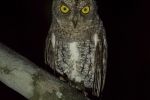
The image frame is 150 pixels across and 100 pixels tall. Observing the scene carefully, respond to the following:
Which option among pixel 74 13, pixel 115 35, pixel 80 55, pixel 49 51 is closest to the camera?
pixel 74 13

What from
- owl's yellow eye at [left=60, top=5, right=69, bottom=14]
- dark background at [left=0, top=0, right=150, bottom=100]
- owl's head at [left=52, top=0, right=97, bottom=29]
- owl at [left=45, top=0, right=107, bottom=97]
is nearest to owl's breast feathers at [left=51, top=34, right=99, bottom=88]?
owl at [left=45, top=0, right=107, bottom=97]

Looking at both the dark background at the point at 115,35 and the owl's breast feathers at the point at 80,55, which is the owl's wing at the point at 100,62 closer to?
the owl's breast feathers at the point at 80,55

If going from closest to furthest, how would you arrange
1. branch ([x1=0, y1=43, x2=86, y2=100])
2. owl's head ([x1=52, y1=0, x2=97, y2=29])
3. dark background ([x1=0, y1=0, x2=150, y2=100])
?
branch ([x1=0, y1=43, x2=86, y2=100]), owl's head ([x1=52, y1=0, x2=97, y2=29]), dark background ([x1=0, y1=0, x2=150, y2=100])

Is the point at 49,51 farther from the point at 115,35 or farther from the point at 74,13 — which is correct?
the point at 115,35

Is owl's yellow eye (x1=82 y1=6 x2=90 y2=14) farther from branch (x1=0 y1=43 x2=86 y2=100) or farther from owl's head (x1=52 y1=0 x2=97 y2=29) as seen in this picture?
branch (x1=0 y1=43 x2=86 y2=100)

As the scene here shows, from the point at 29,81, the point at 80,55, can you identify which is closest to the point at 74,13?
the point at 80,55

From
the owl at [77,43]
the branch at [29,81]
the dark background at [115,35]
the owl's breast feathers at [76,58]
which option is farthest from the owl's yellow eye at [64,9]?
the dark background at [115,35]
